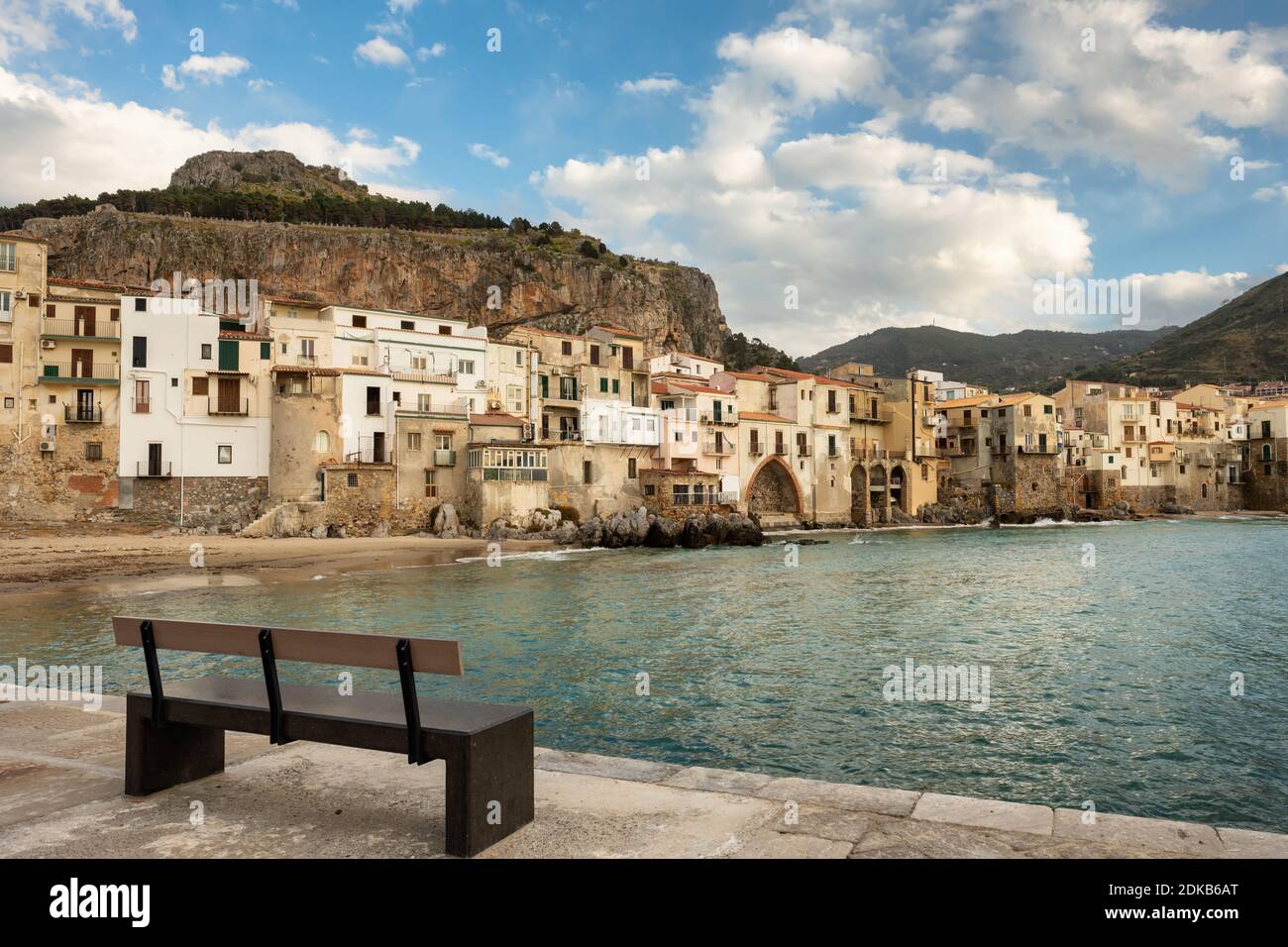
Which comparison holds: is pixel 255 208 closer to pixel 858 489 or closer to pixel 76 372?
pixel 76 372

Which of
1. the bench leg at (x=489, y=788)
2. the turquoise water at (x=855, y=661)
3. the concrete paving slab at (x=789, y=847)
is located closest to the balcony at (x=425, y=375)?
the turquoise water at (x=855, y=661)

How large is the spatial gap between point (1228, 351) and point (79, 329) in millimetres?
166892

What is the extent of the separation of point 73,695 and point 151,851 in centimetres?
553

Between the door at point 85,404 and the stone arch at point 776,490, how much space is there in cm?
4413

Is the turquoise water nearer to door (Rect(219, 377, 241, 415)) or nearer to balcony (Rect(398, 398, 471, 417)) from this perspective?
balcony (Rect(398, 398, 471, 417))

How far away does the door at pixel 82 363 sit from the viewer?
4209 centimetres

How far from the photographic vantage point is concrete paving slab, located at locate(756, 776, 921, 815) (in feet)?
17.4

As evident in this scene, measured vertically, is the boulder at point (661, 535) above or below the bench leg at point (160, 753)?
below

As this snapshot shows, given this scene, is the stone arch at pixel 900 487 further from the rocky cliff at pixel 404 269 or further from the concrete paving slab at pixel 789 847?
the concrete paving slab at pixel 789 847
